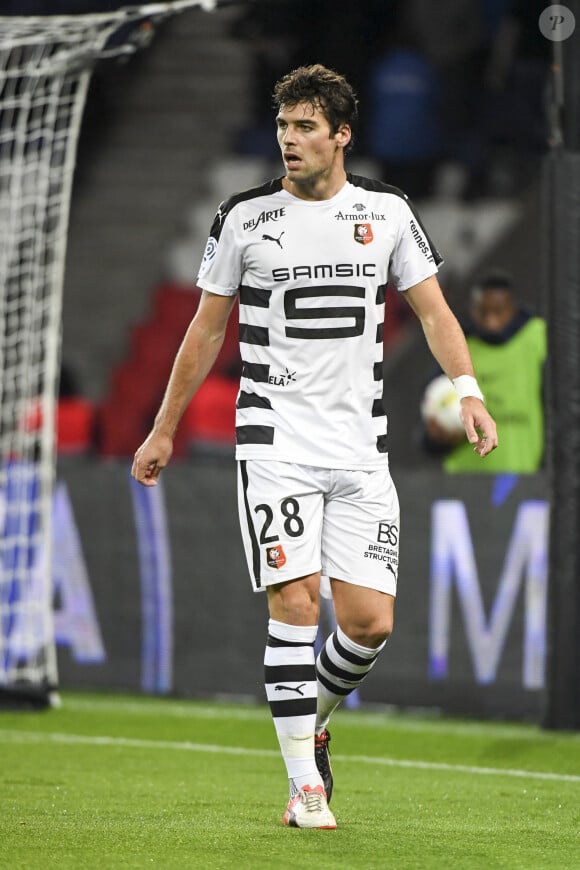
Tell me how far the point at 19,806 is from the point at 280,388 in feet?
4.97

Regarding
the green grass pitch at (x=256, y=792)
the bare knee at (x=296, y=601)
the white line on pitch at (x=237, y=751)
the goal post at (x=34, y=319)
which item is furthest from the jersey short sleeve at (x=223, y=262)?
the goal post at (x=34, y=319)

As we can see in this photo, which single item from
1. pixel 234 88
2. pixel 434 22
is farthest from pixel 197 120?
pixel 434 22

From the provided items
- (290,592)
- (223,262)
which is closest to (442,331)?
(223,262)

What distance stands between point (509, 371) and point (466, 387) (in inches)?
174

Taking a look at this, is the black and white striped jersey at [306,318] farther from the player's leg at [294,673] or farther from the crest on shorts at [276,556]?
the player's leg at [294,673]

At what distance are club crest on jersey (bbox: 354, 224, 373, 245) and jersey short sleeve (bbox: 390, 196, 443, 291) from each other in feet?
0.36

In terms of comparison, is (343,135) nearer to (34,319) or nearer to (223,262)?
(223,262)

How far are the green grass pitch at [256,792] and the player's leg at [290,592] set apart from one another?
26 cm

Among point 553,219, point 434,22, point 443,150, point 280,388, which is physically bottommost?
point 280,388

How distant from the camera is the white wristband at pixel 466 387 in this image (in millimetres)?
4994

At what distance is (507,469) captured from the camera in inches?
363

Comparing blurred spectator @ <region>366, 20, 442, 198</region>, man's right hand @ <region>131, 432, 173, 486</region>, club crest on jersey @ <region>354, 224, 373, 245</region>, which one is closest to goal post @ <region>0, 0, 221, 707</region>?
club crest on jersey @ <region>354, 224, 373, 245</region>

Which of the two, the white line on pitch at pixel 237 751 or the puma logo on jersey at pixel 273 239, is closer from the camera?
the puma logo on jersey at pixel 273 239

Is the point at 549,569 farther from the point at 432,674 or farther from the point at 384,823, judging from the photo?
the point at 384,823
